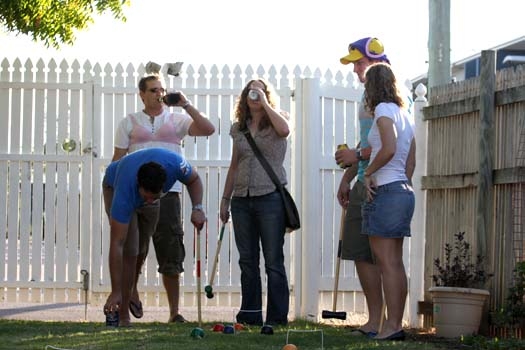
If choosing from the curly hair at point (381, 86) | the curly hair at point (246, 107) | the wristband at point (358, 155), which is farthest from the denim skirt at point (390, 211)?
the curly hair at point (246, 107)

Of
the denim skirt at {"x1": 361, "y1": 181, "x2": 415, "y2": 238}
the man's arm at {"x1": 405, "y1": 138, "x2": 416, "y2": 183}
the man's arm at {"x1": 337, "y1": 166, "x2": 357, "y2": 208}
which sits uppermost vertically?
the man's arm at {"x1": 405, "y1": 138, "x2": 416, "y2": 183}

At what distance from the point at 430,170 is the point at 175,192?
6.50 ft

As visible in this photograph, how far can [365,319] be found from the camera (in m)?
10.2

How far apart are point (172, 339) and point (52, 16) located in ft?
12.5

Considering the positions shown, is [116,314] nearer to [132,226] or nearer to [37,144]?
[132,226]

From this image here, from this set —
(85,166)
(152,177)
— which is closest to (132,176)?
(152,177)

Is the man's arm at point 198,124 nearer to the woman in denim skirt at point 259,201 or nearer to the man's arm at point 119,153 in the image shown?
the woman in denim skirt at point 259,201

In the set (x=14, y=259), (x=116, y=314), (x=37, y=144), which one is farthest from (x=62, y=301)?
(x=116, y=314)

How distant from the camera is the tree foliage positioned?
9.85 meters

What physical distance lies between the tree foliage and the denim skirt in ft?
12.1

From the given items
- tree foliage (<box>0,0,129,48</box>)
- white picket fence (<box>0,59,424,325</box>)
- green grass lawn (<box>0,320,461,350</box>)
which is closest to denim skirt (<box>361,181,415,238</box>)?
green grass lawn (<box>0,320,461,350</box>)

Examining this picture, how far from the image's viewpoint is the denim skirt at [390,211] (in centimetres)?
754

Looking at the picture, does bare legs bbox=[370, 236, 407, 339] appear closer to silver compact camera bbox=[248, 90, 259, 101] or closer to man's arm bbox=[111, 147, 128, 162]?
silver compact camera bbox=[248, 90, 259, 101]

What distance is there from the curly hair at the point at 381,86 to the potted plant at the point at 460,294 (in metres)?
1.36
